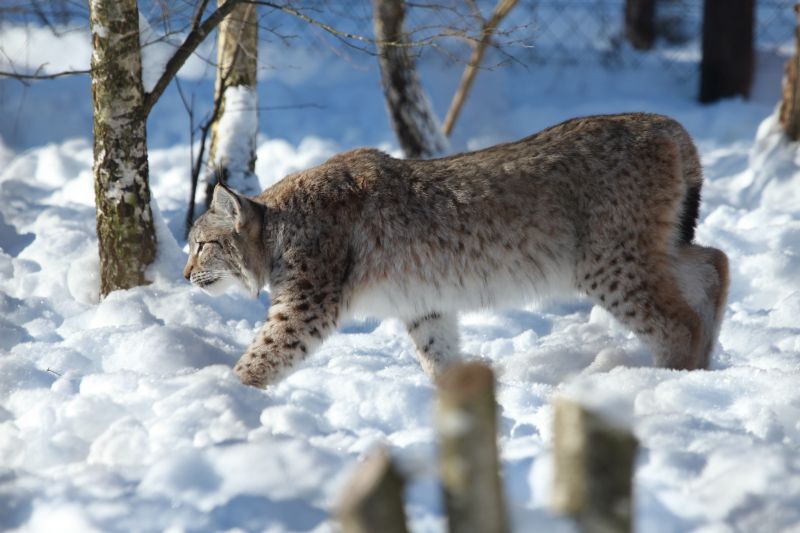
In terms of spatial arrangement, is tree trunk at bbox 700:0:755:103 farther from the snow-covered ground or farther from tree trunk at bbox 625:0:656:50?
tree trunk at bbox 625:0:656:50

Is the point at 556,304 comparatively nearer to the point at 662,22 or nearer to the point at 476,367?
the point at 476,367

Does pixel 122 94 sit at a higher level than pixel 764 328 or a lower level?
higher

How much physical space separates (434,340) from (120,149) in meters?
1.95

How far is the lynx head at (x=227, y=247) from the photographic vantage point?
475 cm

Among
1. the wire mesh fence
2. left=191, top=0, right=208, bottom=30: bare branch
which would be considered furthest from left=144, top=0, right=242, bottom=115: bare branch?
the wire mesh fence

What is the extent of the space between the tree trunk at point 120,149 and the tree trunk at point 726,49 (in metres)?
5.93

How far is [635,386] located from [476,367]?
87.3 inches

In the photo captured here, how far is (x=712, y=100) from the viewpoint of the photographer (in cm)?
941

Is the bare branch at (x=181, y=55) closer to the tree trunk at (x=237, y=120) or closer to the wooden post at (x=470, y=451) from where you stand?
the tree trunk at (x=237, y=120)

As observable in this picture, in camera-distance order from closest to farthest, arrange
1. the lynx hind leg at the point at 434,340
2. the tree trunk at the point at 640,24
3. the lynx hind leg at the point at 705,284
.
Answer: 1. the lynx hind leg at the point at 705,284
2. the lynx hind leg at the point at 434,340
3. the tree trunk at the point at 640,24

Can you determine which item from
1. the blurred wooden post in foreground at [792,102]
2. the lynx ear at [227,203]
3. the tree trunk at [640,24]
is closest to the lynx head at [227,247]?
the lynx ear at [227,203]

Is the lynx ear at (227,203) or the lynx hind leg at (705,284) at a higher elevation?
the lynx ear at (227,203)

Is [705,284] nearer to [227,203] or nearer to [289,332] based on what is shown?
[289,332]

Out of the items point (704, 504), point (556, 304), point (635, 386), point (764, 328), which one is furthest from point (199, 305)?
point (704, 504)
